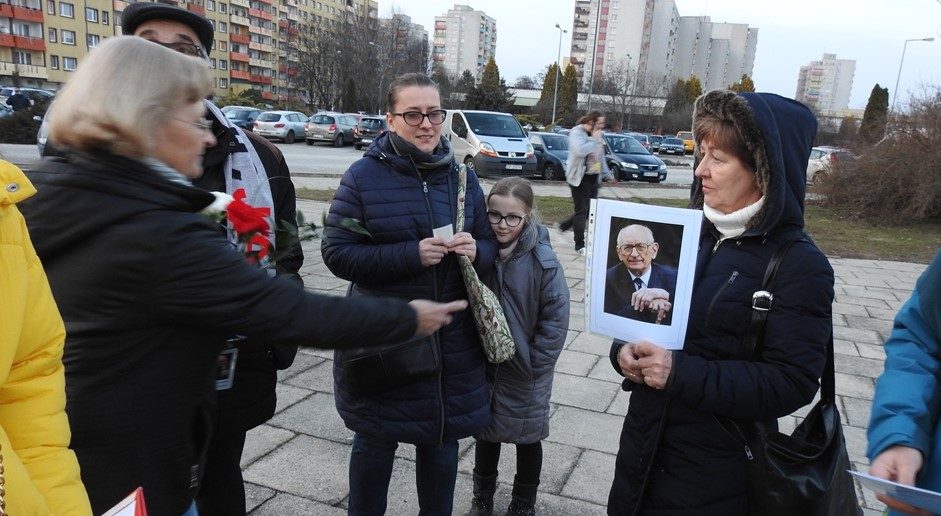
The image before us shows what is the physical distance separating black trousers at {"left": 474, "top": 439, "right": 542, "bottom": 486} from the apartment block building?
4621cm

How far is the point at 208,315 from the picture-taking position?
4.23ft

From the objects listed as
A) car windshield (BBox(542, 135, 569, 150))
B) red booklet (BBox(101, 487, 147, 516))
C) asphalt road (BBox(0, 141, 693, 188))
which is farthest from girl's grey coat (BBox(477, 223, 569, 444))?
car windshield (BBox(542, 135, 569, 150))

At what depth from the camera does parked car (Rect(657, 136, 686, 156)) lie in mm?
38031

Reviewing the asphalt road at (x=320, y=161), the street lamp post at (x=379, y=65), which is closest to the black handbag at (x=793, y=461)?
the asphalt road at (x=320, y=161)

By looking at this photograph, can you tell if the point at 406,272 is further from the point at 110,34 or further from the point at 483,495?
the point at 110,34

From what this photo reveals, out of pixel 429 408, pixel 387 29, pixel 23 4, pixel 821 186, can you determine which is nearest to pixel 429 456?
pixel 429 408

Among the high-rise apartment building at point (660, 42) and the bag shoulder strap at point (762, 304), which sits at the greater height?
the high-rise apartment building at point (660, 42)

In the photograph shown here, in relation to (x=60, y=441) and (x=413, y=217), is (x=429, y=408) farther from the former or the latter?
(x=60, y=441)

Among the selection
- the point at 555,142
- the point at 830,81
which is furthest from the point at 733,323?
the point at 830,81

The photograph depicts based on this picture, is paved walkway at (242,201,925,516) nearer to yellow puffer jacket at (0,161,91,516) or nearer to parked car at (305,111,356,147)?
yellow puffer jacket at (0,161,91,516)

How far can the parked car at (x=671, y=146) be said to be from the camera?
38031 mm

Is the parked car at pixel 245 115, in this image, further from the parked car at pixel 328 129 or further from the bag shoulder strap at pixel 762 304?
the bag shoulder strap at pixel 762 304

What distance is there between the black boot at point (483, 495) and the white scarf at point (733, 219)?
1.67m

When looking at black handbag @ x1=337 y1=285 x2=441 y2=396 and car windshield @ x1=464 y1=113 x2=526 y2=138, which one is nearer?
black handbag @ x1=337 y1=285 x2=441 y2=396
